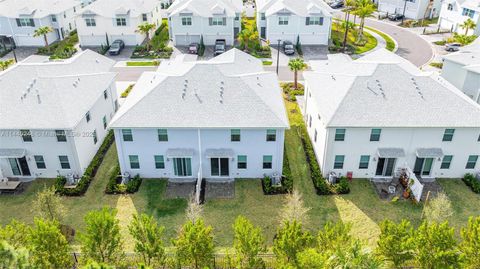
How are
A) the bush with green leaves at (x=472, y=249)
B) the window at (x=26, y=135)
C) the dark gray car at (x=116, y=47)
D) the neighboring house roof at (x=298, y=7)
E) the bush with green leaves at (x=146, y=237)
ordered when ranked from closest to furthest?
1. the bush with green leaves at (x=472, y=249)
2. the bush with green leaves at (x=146, y=237)
3. the window at (x=26, y=135)
4. the dark gray car at (x=116, y=47)
5. the neighboring house roof at (x=298, y=7)

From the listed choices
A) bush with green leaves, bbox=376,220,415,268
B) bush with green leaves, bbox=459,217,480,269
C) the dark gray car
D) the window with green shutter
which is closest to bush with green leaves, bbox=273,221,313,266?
bush with green leaves, bbox=376,220,415,268

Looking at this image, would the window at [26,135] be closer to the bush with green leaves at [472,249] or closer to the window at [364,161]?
the window at [364,161]

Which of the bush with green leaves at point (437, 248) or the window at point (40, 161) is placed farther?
the window at point (40, 161)

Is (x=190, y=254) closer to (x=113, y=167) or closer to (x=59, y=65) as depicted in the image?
(x=113, y=167)

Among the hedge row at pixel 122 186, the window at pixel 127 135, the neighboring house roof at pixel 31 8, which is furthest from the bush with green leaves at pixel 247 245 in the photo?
the neighboring house roof at pixel 31 8

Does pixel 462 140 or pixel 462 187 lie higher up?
pixel 462 140

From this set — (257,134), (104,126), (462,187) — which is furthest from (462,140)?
(104,126)
